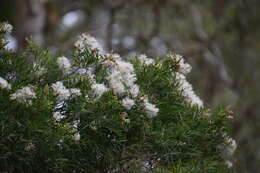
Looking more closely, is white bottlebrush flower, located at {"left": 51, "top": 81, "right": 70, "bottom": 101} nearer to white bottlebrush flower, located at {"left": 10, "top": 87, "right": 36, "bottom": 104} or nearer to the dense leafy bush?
the dense leafy bush

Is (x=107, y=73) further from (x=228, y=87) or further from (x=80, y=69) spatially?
(x=228, y=87)

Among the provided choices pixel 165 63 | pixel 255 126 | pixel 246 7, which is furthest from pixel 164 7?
pixel 165 63

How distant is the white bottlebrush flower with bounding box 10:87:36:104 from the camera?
3173 millimetres

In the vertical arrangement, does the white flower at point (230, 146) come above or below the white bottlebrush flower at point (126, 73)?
below

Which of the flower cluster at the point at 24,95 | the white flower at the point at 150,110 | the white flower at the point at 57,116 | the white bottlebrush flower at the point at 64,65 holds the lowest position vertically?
the white flower at the point at 57,116

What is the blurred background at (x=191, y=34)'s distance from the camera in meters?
11.8

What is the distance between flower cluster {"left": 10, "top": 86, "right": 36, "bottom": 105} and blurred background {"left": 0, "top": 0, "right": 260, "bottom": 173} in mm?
7748

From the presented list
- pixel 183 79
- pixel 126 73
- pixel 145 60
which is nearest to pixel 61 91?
pixel 126 73

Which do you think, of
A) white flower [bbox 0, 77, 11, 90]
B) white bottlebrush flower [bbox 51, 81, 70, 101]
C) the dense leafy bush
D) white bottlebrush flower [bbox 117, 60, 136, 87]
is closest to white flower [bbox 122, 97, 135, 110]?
the dense leafy bush

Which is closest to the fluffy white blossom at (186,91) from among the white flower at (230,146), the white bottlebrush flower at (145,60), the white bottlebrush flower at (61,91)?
the white bottlebrush flower at (145,60)

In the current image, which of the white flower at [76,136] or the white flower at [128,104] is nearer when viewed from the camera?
the white flower at [76,136]

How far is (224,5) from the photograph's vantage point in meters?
14.9

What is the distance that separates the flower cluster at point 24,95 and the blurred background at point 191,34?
7748mm

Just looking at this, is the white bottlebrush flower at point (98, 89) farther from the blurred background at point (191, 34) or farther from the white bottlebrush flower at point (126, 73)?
the blurred background at point (191, 34)
